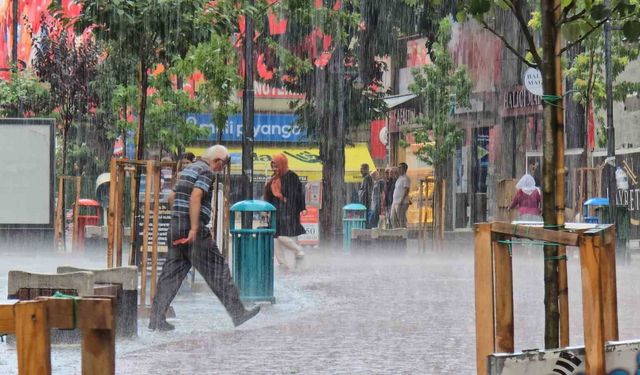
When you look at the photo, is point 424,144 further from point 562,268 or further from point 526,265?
point 562,268

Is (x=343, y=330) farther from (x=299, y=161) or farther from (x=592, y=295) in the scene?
(x=299, y=161)

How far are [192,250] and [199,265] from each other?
150mm

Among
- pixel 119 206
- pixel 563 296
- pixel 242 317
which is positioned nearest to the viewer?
pixel 563 296

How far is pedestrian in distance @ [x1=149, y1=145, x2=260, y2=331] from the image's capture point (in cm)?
1314

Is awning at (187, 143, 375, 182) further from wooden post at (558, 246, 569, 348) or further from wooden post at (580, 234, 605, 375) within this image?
wooden post at (580, 234, 605, 375)

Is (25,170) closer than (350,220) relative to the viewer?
Yes

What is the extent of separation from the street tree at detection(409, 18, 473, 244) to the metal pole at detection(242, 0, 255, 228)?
2239 centimetres

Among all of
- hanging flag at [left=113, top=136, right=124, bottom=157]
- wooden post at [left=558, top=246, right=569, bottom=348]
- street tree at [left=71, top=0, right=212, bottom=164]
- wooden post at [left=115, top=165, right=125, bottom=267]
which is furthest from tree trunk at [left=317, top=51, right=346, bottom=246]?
wooden post at [left=558, top=246, right=569, bottom=348]

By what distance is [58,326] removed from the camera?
4457 millimetres

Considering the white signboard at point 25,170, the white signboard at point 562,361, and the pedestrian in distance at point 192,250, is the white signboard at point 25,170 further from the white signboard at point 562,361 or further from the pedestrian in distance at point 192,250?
the white signboard at point 562,361

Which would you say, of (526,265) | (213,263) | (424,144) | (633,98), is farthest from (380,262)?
(424,144)

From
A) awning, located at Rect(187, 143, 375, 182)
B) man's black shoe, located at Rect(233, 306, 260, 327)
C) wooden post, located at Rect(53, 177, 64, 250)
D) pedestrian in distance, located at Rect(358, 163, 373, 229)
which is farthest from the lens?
awning, located at Rect(187, 143, 375, 182)

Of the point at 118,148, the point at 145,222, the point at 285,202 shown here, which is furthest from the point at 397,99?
the point at 145,222

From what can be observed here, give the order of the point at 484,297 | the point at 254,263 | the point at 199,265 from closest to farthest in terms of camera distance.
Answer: the point at 484,297, the point at 199,265, the point at 254,263
